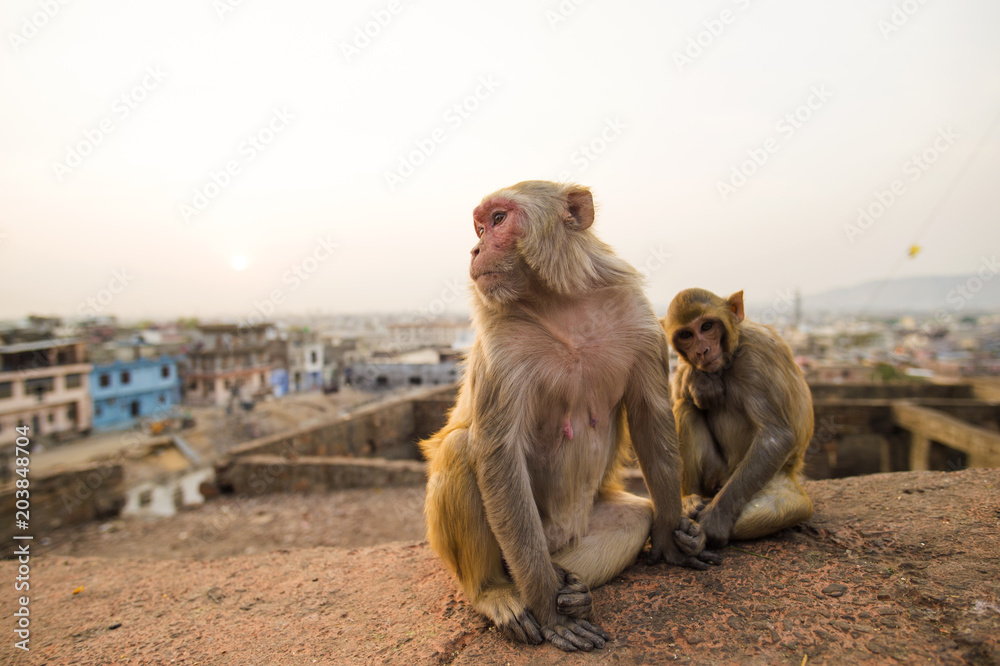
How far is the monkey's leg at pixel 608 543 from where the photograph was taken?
2.60 meters

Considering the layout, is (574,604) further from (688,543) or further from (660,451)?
(660,451)

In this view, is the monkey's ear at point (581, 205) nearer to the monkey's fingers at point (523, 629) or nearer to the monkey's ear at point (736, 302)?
the monkey's ear at point (736, 302)

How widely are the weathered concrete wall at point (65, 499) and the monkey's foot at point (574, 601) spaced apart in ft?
31.3

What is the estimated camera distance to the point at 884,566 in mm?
2539

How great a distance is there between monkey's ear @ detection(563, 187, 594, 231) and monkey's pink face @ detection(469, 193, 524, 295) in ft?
1.13

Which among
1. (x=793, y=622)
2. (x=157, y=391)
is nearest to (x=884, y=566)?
(x=793, y=622)

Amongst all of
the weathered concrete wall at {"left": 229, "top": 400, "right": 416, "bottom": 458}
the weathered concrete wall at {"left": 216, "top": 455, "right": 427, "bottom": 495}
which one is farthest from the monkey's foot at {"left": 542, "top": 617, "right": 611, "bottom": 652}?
the weathered concrete wall at {"left": 229, "top": 400, "right": 416, "bottom": 458}

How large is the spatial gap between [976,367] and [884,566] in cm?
3110

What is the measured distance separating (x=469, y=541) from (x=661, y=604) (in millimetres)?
994

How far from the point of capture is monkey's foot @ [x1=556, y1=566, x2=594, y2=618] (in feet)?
7.50

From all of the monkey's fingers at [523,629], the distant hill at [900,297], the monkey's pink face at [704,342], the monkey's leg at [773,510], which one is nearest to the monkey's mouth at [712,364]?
the monkey's pink face at [704,342]

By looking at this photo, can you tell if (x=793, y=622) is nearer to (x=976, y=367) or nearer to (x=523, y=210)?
(x=523, y=210)

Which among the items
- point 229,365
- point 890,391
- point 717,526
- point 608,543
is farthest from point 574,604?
point 229,365

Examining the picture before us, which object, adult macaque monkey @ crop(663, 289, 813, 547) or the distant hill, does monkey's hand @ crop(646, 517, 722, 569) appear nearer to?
adult macaque monkey @ crop(663, 289, 813, 547)
